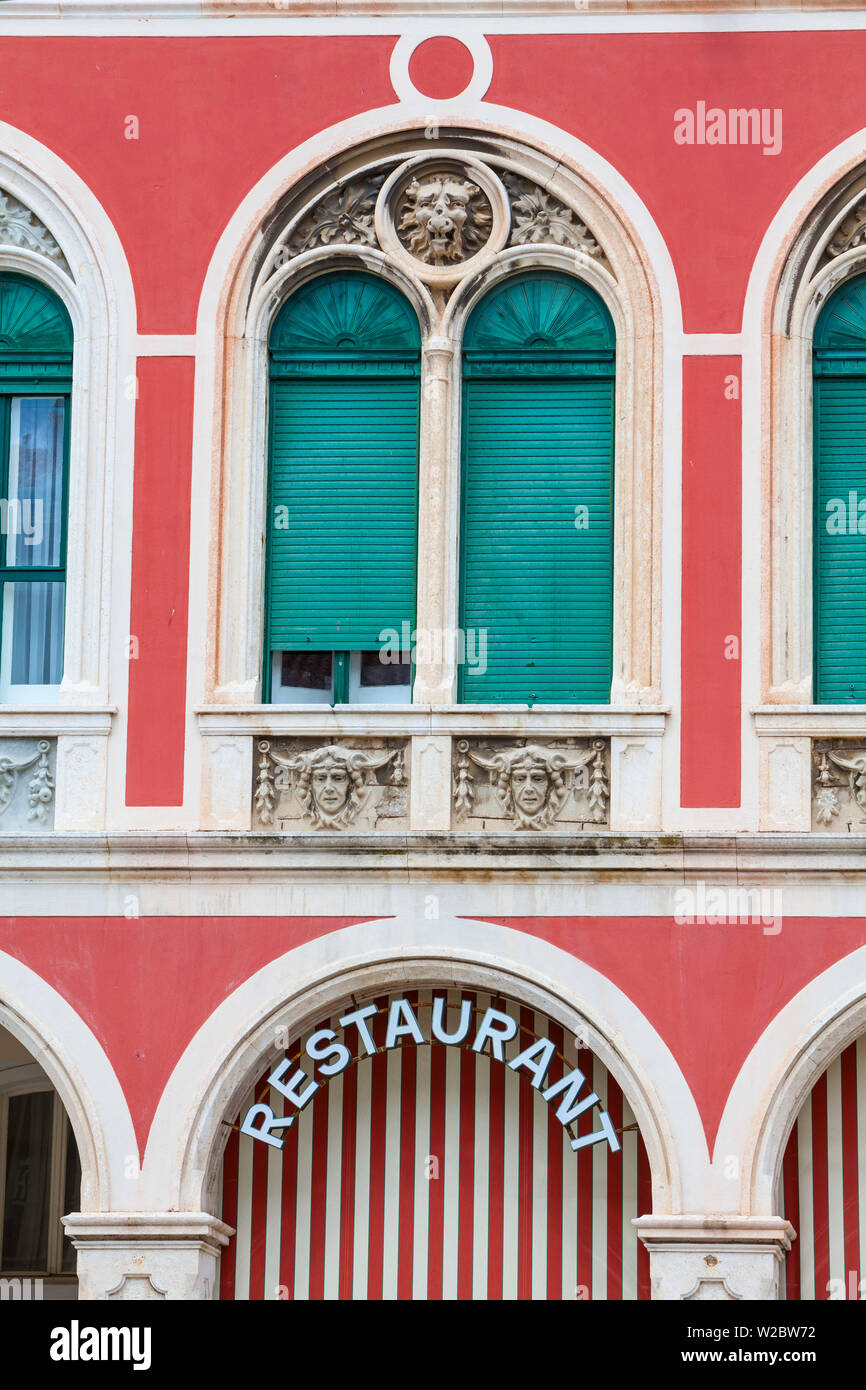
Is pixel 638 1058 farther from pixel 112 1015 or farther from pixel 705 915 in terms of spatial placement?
pixel 112 1015

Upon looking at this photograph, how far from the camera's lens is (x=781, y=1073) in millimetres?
19078

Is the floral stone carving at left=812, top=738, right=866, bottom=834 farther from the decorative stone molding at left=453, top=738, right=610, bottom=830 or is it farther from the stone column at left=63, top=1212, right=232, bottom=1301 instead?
the stone column at left=63, top=1212, right=232, bottom=1301

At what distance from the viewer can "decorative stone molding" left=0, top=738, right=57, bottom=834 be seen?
19812mm

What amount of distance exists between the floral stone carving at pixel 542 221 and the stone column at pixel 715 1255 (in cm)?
681

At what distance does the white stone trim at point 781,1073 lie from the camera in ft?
62.2

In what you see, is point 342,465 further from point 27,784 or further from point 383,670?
point 27,784

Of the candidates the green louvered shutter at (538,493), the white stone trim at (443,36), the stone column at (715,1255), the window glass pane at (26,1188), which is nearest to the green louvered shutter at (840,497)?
the green louvered shutter at (538,493)

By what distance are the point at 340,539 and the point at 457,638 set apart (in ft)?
3.64

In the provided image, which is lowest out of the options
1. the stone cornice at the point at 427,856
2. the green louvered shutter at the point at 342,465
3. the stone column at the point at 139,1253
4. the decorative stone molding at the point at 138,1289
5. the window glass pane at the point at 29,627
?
the decorative stone molding at the point at 138,1289

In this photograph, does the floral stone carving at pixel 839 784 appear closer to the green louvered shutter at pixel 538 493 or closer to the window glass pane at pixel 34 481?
the green louvered shutter at pixel 538 493

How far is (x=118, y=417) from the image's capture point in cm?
2028

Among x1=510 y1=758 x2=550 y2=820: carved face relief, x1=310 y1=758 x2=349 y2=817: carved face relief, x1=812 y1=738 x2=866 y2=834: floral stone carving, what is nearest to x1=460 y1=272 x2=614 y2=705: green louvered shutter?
x1=510 y1=758 x2=550 y2=820: carved face relief

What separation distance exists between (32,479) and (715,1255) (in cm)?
731

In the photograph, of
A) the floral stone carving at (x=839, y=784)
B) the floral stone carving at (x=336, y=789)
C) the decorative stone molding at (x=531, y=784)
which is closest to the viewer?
the floral stone carving at (x=839, y=784)
